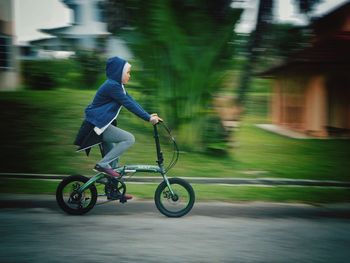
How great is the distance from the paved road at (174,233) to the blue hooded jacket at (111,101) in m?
1.25

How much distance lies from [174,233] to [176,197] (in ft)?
2.36

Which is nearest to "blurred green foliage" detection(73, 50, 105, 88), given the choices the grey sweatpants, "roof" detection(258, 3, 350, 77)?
"roof" detection(258, 3, 350, 77)

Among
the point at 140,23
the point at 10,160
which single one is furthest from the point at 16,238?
the point at 140,23

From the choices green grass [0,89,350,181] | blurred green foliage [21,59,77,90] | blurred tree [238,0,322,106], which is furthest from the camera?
blurred green foliage [21,59,77,90]

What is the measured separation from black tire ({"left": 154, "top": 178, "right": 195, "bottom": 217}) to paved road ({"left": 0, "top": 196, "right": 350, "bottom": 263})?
0.39ft

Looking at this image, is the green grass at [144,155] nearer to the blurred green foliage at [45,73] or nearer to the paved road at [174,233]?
the paved road at [174,233]

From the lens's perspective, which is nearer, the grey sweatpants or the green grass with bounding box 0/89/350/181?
the grey sweatpants

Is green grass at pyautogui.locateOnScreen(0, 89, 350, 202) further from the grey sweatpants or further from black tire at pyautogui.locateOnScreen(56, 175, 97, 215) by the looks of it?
the grey sweatpants

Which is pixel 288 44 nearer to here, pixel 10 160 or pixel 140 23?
pixel 140 23

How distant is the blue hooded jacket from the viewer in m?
6.11

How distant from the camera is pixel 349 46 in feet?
54.4

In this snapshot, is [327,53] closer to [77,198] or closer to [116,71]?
[116,71]

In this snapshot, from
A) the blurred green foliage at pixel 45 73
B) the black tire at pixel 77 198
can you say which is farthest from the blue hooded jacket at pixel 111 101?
the blurred green foliage at pixel 45 73

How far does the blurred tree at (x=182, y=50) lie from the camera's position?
10.5m
